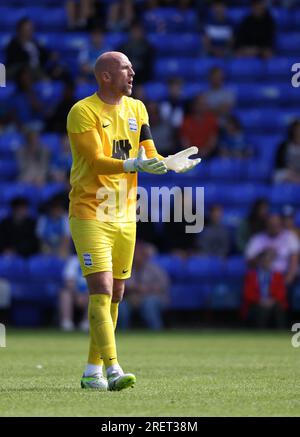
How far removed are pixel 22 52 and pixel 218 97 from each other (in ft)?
11.6

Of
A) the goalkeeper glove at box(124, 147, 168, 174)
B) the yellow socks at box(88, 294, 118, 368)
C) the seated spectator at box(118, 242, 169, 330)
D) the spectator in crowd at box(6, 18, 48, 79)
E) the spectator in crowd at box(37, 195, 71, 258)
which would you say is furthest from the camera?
the spectator in crowd at box(6, 18, 48, 79)

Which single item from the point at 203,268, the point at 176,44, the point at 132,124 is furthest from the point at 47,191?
the point at 132,124

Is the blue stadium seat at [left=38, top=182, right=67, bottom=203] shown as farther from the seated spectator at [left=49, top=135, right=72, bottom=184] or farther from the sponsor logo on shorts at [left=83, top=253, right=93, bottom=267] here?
the sponsor logo on shorts at [left=83, top=253, right=93, bottom=267]

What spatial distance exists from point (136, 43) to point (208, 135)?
2.37 m

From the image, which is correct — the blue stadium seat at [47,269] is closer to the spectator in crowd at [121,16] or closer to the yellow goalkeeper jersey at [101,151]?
the spectator in crowd at [121,16]

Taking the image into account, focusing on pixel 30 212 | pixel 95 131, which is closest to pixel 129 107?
pixel 95 131

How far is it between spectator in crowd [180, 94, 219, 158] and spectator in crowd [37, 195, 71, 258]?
2496 mm

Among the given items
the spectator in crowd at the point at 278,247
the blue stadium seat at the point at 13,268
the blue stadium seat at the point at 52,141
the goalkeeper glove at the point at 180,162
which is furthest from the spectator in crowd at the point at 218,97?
the goalkeeper glove at the point at 180,162

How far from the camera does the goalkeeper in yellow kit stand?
25.7 feet

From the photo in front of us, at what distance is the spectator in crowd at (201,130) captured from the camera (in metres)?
18.2

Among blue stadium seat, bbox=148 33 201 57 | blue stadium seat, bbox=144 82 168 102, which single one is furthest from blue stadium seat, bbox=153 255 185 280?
blue stadium seat, bbox=148 33 201 57

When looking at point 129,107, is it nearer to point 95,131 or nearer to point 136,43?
point 95,131

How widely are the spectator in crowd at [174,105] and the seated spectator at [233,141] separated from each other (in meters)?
0.77
